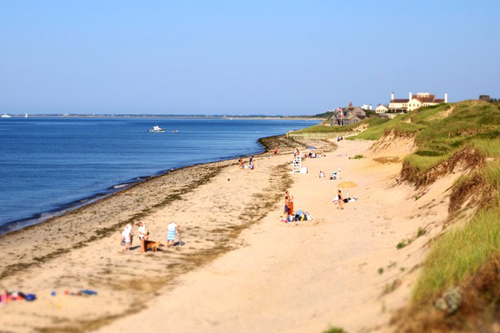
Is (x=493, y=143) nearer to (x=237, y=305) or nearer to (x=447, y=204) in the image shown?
(x=447, y=204)

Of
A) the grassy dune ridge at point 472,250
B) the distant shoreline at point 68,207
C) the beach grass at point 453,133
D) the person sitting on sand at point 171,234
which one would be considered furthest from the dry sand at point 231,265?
the beach grass at point 453,133

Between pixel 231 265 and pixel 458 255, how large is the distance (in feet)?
30.7

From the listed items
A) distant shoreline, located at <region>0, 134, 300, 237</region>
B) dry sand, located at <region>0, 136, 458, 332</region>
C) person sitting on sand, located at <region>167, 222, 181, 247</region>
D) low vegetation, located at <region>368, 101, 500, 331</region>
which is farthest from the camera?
distant shoreline, located at <region>0, 134, 300, 237</region>

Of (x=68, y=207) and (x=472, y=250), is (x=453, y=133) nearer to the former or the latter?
(x=68, y=207)

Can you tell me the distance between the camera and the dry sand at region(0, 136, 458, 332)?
14094mm

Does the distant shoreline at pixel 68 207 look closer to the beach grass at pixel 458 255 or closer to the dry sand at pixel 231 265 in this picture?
the dry sand at pixel 231 265

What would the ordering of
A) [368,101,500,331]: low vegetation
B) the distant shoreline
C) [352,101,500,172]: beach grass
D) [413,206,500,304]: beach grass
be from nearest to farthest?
[368,101,500,331]: low vegetation < [413,206,500,304]: beach grass < [352,101,500,172]: beach grass < the distant shoreline

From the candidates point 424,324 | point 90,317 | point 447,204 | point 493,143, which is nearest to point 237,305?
point 90,317

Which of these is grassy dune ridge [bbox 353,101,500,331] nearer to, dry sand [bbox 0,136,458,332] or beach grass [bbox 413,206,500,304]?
beach grass [bbox 413,206,500,304]

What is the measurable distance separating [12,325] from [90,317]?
6.47 ft

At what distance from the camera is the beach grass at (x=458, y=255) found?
11.9m

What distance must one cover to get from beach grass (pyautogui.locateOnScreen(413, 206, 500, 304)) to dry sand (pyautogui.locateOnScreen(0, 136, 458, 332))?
711 mm

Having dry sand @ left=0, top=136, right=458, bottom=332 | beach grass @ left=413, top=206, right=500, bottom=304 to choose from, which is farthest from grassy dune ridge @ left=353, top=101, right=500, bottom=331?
dry sand @ left=0, top=136, right=458, bottom=332

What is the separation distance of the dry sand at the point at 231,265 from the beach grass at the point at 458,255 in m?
0.71
